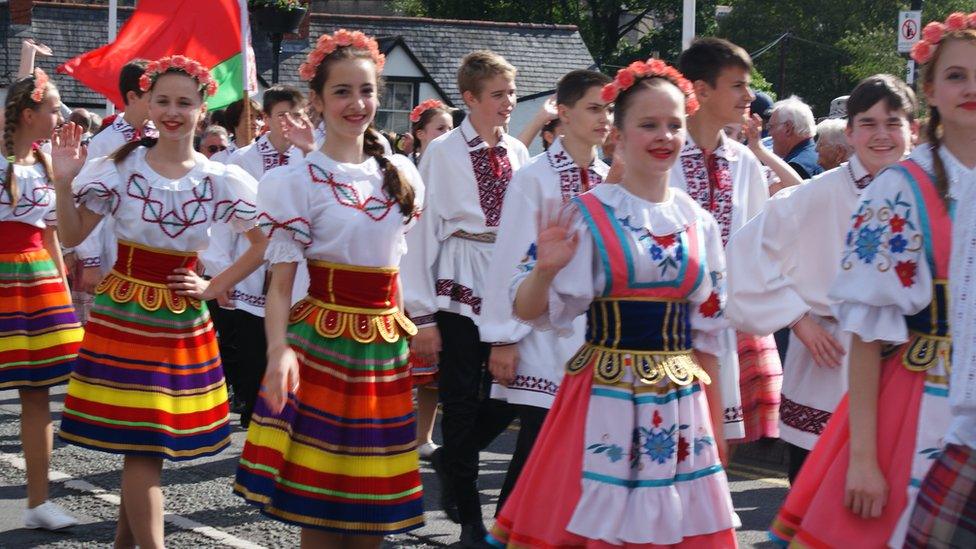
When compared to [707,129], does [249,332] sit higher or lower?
lower

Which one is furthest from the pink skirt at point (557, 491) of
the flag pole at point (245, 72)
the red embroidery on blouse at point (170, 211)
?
the flag pole at point (245, 72)

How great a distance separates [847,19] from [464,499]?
213 ft

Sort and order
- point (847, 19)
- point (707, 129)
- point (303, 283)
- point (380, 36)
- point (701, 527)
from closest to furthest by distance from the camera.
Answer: point (701, 527), point (707, 129), point (303, 283), point (380, 36), point (847, 19)

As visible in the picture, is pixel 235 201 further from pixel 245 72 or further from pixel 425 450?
pixel 245 72

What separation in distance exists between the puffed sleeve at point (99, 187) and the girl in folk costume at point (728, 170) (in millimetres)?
2103

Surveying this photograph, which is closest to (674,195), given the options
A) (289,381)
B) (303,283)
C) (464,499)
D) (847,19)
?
(289,381)

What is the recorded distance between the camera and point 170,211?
5.93 meters

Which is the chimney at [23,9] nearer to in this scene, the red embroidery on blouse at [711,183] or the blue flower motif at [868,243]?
the red embroidery on blouse at [711,183]

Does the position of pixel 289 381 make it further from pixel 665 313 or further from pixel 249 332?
pixel 249 332

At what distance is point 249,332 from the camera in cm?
962

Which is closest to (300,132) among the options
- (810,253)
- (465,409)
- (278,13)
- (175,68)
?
(175,68)

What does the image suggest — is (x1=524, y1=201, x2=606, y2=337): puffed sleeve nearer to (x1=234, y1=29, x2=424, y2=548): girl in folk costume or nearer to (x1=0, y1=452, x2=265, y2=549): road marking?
(x1=234, y1=29, x2=424, y2=548): girl in folk costume

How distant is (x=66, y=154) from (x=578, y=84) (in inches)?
78.7

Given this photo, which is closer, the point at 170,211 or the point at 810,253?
the point at 810,253
